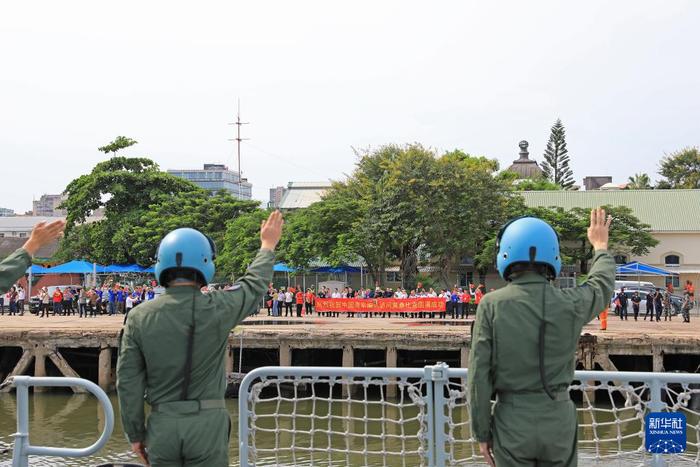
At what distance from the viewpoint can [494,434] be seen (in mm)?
3871

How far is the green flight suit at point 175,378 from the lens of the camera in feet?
12.6

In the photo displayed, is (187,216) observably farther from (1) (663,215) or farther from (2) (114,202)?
(1) (663,215)

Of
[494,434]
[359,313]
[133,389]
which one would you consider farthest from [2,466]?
[359,313]

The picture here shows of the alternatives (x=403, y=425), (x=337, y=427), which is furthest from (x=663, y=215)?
(x=403, y=425)

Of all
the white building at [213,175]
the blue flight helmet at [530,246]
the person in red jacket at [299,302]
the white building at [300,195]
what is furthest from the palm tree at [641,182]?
the white building at [213,175]

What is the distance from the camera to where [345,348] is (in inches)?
907

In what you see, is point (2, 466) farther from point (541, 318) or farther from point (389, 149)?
point (389, 149)

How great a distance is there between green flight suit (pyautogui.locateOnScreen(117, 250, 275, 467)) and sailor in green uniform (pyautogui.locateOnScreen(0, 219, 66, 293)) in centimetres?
89

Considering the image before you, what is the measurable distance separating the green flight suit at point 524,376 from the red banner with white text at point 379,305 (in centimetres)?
2820

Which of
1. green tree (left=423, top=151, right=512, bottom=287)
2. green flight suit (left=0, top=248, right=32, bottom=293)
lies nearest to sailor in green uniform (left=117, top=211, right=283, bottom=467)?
green flight suit (left=0, top=248, right=32, bottom=293)

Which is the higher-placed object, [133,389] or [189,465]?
[133,389]

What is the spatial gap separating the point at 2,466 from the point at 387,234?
1318 inches

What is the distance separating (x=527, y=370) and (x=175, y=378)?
65.5 inches

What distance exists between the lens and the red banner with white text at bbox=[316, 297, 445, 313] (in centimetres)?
3228
